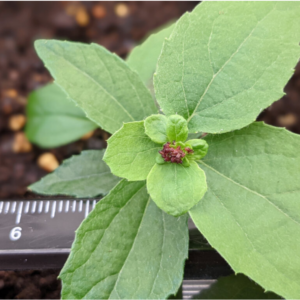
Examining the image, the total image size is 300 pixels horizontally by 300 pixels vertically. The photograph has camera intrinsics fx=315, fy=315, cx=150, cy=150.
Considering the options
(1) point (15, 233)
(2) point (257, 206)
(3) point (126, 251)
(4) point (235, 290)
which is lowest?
(4) point (235, 290)

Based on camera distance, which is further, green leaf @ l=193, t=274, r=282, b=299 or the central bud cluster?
green leaf @ l=193, t=274, r=282, b=299

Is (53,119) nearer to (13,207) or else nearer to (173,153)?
(13,207)

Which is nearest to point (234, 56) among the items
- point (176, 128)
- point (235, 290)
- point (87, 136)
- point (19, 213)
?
point (176, 128)

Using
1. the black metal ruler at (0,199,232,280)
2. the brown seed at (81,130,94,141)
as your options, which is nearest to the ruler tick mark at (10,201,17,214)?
the black metal ruler at (0,199,232,280)

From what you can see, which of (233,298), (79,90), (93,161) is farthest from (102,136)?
(233,298)

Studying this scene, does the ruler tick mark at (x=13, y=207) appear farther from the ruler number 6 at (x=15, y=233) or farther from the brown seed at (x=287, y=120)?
the brown seed at (x=287, y=120)

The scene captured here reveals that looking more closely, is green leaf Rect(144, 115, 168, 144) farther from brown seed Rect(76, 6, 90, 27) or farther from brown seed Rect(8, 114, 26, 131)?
brown seed Rect(76, 6, 90, 27)

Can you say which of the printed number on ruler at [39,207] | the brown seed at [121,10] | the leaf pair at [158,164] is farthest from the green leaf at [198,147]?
the brown seed at [121,10]
